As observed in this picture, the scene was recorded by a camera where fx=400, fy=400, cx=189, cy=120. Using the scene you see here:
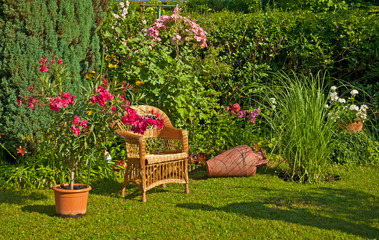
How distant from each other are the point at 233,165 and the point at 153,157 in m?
1.32

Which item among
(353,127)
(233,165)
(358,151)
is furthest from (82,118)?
(358,151)

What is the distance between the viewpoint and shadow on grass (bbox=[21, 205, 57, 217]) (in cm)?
349

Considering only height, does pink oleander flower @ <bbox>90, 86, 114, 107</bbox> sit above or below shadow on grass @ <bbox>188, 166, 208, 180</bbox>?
above

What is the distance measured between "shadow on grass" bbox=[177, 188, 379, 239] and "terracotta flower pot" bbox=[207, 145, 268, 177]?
2.31 feet

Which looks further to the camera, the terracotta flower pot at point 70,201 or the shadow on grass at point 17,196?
the shadow on grass at point 17,196

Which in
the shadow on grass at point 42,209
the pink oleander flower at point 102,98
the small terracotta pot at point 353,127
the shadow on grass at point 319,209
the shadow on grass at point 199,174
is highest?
the pink oleander flower at point 102,98

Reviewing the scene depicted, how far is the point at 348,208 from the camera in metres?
3.66

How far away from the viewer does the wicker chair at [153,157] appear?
3.88 metres

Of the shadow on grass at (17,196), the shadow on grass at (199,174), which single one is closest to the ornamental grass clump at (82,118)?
the shadow on grass at (17,196)

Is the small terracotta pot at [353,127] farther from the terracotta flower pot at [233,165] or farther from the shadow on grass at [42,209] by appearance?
the shadow on grass at [42,209]

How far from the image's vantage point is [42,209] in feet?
11.8

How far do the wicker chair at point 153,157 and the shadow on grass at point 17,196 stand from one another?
84 centimetres

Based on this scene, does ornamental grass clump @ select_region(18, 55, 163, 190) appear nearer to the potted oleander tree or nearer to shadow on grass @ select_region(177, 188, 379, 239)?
the potted oleander tree

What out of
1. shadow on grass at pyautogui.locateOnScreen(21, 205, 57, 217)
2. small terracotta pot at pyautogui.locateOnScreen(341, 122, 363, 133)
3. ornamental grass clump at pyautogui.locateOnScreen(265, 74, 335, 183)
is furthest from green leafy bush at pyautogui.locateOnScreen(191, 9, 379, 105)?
shadow on grass at pyautogui.locateOnScreen(21, 205, 57, 217)
